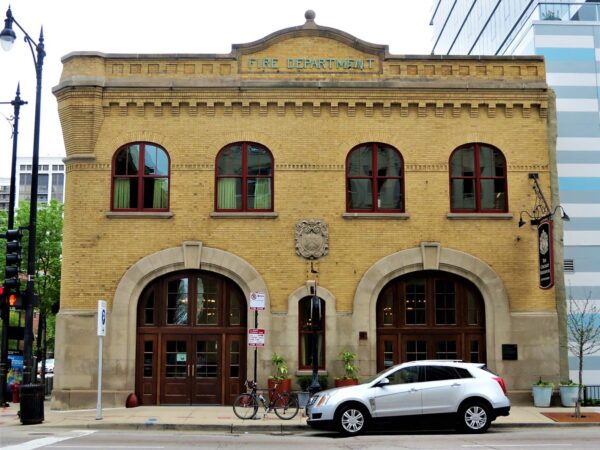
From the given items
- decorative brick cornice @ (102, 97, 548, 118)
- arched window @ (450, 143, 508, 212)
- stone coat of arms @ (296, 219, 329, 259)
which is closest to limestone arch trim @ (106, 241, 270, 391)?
stone coat of arms @ (296, 219, 329, 259)

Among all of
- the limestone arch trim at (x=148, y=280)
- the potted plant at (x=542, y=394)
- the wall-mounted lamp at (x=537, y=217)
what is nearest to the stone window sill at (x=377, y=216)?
the limestone arch trim at (x=148, y=280)

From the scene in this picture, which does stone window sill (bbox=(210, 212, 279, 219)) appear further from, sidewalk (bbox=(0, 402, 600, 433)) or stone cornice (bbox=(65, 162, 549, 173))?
sidewalk (bbox=(0, 402, 600, 433))

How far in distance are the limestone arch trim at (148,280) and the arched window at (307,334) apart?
3.28 feet

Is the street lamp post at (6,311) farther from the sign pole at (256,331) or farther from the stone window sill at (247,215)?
the sign pole at (256,331)

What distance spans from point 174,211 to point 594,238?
19.0 meters

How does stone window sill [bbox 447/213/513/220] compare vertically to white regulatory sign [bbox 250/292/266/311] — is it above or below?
above

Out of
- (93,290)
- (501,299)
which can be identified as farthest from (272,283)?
(501,299)

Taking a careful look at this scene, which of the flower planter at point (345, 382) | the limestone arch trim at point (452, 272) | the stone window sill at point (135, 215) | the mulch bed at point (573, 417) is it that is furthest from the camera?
the stone window sill at point (135, 215)

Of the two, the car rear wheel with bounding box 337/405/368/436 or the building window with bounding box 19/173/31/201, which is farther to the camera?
the building window with bounding box 19/173/31/201

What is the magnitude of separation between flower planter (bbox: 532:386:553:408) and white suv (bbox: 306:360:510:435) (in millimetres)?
4861

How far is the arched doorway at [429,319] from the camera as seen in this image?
72.7 ft

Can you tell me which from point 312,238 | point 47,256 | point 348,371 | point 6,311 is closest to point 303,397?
point 348,371

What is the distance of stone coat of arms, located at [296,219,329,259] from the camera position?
2183cm

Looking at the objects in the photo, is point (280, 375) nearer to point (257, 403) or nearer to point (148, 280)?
point (257, 403)
